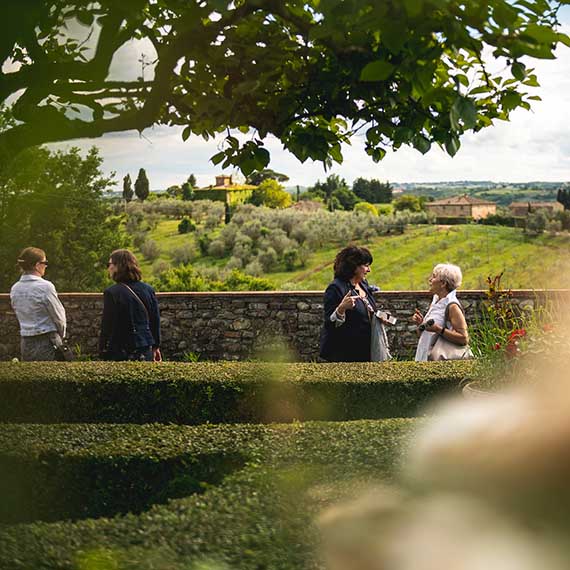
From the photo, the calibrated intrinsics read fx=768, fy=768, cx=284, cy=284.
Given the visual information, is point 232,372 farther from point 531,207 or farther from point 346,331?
point 531,207

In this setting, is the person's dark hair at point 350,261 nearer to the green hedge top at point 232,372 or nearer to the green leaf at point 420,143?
the green hedge top at point 232,372

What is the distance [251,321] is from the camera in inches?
410

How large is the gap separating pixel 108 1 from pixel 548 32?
132 cm

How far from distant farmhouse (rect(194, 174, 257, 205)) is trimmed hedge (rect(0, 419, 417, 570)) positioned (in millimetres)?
22230

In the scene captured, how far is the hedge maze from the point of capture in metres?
2.14

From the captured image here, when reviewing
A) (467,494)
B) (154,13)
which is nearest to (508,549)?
(467,494)

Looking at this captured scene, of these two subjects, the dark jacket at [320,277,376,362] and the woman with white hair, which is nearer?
the woman with white hair

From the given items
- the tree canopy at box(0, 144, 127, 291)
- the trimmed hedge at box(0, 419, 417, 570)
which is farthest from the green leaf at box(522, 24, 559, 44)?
the tree canopy at box(0, 144, 127, 291)

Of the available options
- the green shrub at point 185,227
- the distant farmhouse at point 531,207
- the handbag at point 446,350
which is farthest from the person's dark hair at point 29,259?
the distant farmhouse at point 531,207

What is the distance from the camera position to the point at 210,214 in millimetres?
24812

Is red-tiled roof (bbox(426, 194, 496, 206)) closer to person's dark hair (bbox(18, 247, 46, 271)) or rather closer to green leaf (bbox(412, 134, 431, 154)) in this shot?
person's dark hair (bbox(18, 247, 46, 271))

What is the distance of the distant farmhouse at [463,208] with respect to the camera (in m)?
26.0

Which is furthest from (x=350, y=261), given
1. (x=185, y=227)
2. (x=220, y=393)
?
(x=185, y=227)

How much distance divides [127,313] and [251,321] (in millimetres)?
4449
